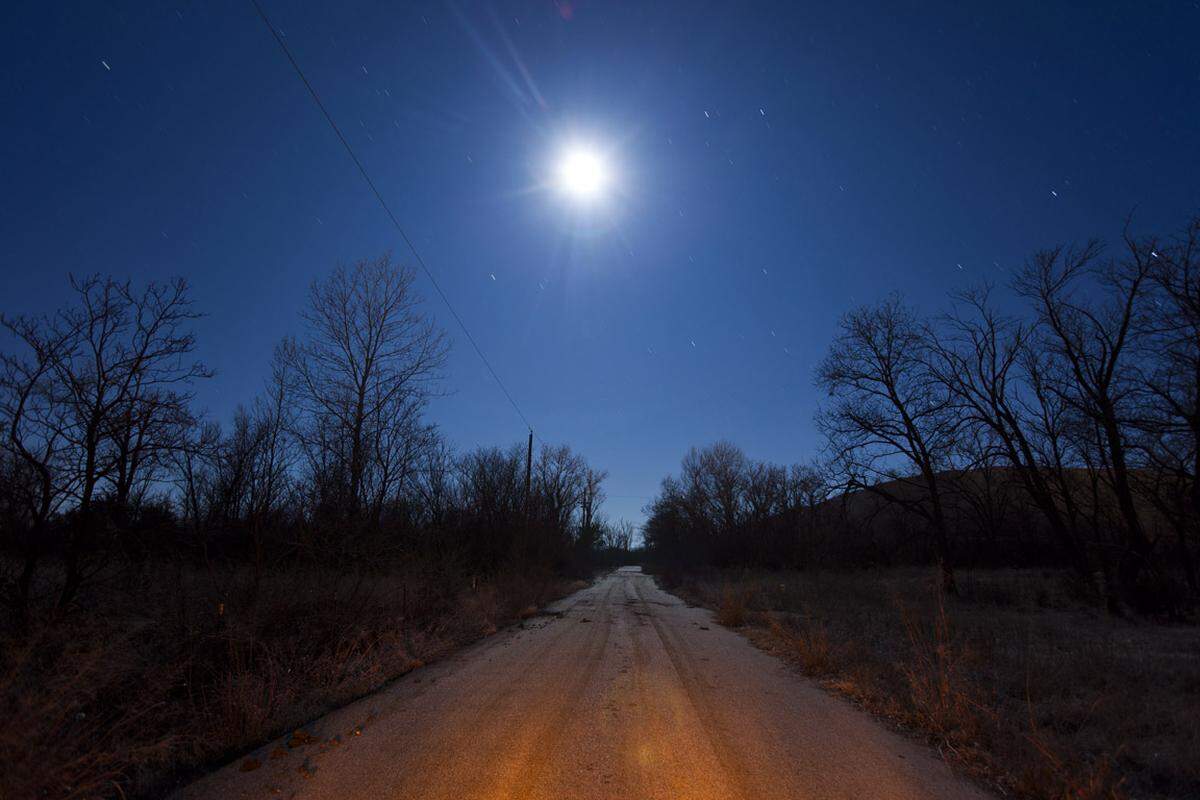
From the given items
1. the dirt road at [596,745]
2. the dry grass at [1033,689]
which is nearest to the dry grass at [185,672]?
the dirt road at [596,745]

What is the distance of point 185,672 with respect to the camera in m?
7.02

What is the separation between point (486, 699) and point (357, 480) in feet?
33.1

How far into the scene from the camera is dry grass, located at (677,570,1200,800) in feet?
15.0

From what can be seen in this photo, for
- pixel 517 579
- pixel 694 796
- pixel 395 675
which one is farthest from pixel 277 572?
pixel 517 579

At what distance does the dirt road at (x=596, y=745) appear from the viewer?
4.41m

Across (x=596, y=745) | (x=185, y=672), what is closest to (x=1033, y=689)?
(x=596, y=745)

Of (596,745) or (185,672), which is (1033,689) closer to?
(596,745)

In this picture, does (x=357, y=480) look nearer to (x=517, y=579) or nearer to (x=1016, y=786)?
(x=517, y=579)

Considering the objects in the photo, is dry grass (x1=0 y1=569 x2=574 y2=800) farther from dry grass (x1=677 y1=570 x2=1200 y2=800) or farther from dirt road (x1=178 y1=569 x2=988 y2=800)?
dry grass (x1=677 y1=570 x2=1200 y2=800)

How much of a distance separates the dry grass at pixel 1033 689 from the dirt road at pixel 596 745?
0.51m

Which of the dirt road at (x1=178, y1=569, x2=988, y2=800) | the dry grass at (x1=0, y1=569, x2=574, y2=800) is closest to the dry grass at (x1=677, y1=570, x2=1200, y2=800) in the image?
the dirt road at (x1=178, y1=569, x2=988, y2=800)

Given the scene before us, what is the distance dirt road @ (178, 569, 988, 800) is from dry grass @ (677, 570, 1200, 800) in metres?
0.51

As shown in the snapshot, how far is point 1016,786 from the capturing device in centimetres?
443

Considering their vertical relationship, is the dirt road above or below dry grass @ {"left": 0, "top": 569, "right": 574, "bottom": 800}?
below
